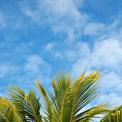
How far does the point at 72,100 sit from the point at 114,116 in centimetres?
139

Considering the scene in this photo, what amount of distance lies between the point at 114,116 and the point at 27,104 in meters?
2.87

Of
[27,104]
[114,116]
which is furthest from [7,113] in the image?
[114,116]

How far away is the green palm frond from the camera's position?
48.2ft

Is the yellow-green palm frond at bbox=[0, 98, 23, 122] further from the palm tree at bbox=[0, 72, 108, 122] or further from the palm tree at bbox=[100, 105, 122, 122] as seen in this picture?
the palm tree at bbox=[100, 105, 122, 122]

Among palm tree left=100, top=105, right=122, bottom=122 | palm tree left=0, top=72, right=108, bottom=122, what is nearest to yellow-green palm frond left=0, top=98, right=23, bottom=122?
palm tree left=0, top=72, right=108, bottom=122

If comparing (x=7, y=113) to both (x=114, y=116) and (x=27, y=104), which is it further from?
(x=114, y=116)

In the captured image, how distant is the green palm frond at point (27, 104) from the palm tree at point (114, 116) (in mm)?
2164

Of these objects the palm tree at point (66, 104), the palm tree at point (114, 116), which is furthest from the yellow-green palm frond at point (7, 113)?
the palm tree at point (114, 116)

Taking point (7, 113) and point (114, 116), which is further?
point (7, 113)

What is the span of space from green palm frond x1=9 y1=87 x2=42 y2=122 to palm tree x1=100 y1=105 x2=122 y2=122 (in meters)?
2.16

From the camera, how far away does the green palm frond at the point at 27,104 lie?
1470 centimetres

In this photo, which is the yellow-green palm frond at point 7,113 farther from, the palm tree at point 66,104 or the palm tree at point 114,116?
the palm tree at point 114,116

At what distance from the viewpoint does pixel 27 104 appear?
14.8 metres

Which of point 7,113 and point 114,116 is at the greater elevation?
point 7,113
